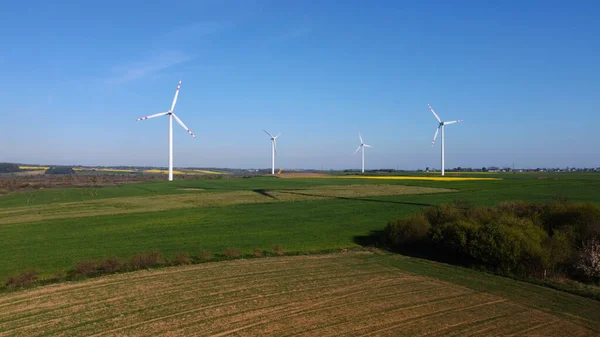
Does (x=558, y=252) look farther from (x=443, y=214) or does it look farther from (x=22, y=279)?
(x=22, y=279)


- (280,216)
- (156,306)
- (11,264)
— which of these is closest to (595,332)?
(156,306)

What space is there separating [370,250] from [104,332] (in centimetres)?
1902

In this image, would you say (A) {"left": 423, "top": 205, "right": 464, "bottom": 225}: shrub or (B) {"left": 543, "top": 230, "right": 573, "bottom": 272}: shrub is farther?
(A) {"left": 423, "top": 205, "right": 464, "bottom": 225}: shrub

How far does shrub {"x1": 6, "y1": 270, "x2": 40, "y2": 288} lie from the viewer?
1962 centimetres

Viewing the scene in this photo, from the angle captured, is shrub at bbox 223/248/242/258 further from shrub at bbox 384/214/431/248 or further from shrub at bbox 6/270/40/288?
shrub at bbox 384/214/431/248

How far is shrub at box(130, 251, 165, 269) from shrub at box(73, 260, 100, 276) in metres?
1.80

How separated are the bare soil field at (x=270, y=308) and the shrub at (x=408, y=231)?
8.16m

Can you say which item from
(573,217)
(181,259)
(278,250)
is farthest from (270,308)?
(573,217)

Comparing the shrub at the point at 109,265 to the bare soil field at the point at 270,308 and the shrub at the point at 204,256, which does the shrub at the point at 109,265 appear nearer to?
the bare soil field at the point at 270,308

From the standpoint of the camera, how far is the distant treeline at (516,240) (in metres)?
22.2

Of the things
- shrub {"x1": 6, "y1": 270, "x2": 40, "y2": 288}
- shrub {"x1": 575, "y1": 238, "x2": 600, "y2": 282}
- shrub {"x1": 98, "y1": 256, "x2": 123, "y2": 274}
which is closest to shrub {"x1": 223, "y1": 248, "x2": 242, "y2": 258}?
shrub {"x1": 98, "y1": 256, "x2": 123, "y2": 274}

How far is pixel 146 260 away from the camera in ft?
78.3

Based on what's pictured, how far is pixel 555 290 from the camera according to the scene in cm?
1906

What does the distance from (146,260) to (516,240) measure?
769 inches
